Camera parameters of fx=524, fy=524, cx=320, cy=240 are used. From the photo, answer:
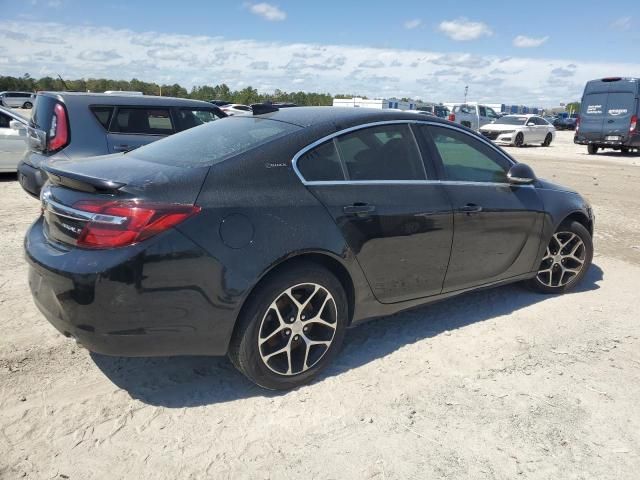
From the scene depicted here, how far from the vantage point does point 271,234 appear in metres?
2.80

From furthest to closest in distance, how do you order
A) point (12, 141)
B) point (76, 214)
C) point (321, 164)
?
1. point (12, 141)
2. point (321, 164)
3. point (76, 214)

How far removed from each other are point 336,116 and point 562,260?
8.80ft

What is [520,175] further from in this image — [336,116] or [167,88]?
[167,88]

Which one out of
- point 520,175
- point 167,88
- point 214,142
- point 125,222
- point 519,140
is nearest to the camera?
point 125,222

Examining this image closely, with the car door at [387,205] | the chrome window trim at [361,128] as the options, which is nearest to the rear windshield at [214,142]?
the chrome window trim at [361,128]

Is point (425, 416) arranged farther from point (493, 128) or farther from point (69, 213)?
point (493, 128)

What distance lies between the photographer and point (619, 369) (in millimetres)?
3463

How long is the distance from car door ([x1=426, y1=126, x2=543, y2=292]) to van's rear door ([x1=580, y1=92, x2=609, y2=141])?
18663 millimetres

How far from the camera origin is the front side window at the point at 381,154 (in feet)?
10.9

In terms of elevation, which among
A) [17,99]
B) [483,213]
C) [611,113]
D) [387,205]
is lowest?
[17,99]

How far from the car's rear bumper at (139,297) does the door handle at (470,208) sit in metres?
1.88

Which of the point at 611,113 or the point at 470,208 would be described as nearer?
the point at 470,208

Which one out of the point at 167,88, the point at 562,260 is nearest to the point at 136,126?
the point at 562,260

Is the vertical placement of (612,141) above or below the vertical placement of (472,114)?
below
